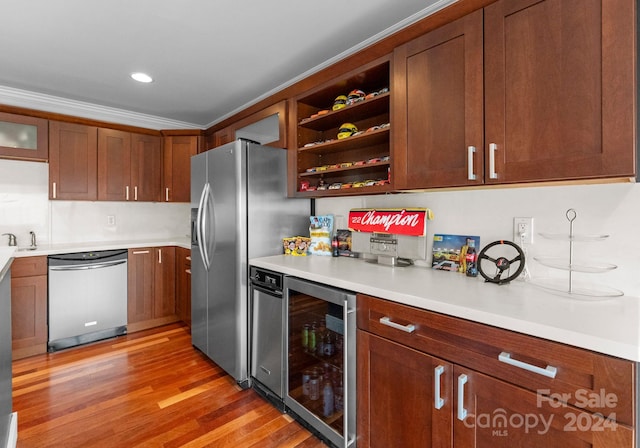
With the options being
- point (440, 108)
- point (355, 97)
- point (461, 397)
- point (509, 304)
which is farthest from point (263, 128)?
point (461, 397)

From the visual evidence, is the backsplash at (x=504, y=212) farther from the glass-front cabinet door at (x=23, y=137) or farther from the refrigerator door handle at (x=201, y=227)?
the refrigerator door handle at (x=201, y=227)

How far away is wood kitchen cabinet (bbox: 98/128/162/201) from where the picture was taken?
3.27 metres

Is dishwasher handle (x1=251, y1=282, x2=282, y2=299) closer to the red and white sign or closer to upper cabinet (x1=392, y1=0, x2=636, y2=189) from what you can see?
the red and white sign

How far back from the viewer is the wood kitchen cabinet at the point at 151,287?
10.7ft

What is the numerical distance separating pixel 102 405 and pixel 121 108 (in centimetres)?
291

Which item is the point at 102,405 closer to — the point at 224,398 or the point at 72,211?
the point at 224,398

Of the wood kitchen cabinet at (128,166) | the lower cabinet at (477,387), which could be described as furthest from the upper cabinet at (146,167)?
the lower cabinet at (477,387)

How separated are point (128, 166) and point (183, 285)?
1.45m

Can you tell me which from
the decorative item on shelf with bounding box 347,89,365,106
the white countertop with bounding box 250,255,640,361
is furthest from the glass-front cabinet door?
the decorative item on shelf with bounding box 347,89,365,106

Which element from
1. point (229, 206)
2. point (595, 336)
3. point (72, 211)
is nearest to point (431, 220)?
point (595, 336)

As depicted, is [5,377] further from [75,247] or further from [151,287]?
[151,287]

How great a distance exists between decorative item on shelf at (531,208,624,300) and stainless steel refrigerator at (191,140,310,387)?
1.68m

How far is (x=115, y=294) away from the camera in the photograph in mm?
3143

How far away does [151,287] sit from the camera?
338 centimetres
